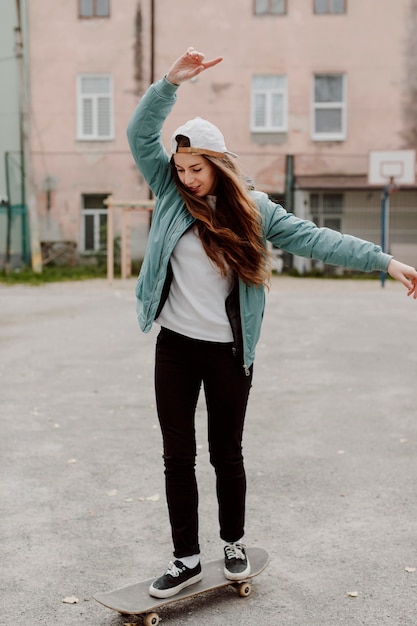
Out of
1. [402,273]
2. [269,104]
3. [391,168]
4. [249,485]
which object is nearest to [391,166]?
[391,168]

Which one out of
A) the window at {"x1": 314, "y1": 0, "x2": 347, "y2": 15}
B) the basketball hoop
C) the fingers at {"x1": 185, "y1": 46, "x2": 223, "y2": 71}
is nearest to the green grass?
the basketball hoop

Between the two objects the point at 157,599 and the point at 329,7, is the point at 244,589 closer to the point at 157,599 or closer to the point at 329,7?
the point at 157,599

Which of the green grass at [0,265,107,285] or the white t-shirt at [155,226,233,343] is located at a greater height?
the white t-shirt at [155,226,233,343]

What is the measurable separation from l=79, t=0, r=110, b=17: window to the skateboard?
26.7 metres

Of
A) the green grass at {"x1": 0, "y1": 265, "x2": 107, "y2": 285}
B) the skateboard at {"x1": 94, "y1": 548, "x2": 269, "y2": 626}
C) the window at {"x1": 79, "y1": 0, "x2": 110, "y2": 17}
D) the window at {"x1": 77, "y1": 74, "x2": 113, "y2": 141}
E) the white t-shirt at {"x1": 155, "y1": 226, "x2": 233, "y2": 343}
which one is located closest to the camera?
the skateboard at {"x1": 94, "y1": 548, "x2": 269, "y2": 626}

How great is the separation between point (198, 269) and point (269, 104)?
26.2 metres

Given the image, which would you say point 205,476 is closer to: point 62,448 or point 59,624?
point 62,448

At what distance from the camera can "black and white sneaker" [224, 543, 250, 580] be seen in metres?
3.84

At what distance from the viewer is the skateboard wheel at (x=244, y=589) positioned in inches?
151

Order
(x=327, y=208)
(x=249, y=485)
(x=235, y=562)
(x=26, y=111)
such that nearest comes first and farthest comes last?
1. (x=235, y=562)
2. (x=249, y=485)
3. (x=26, y=111)
4. (x=327, y=208)

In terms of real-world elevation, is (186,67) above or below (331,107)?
below

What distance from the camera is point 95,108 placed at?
29.1 meters

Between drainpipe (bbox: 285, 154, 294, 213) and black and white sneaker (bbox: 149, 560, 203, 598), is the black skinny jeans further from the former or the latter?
drainpipe (bbox: 285, 154, 294, 213)

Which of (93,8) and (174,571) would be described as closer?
(174,571)
